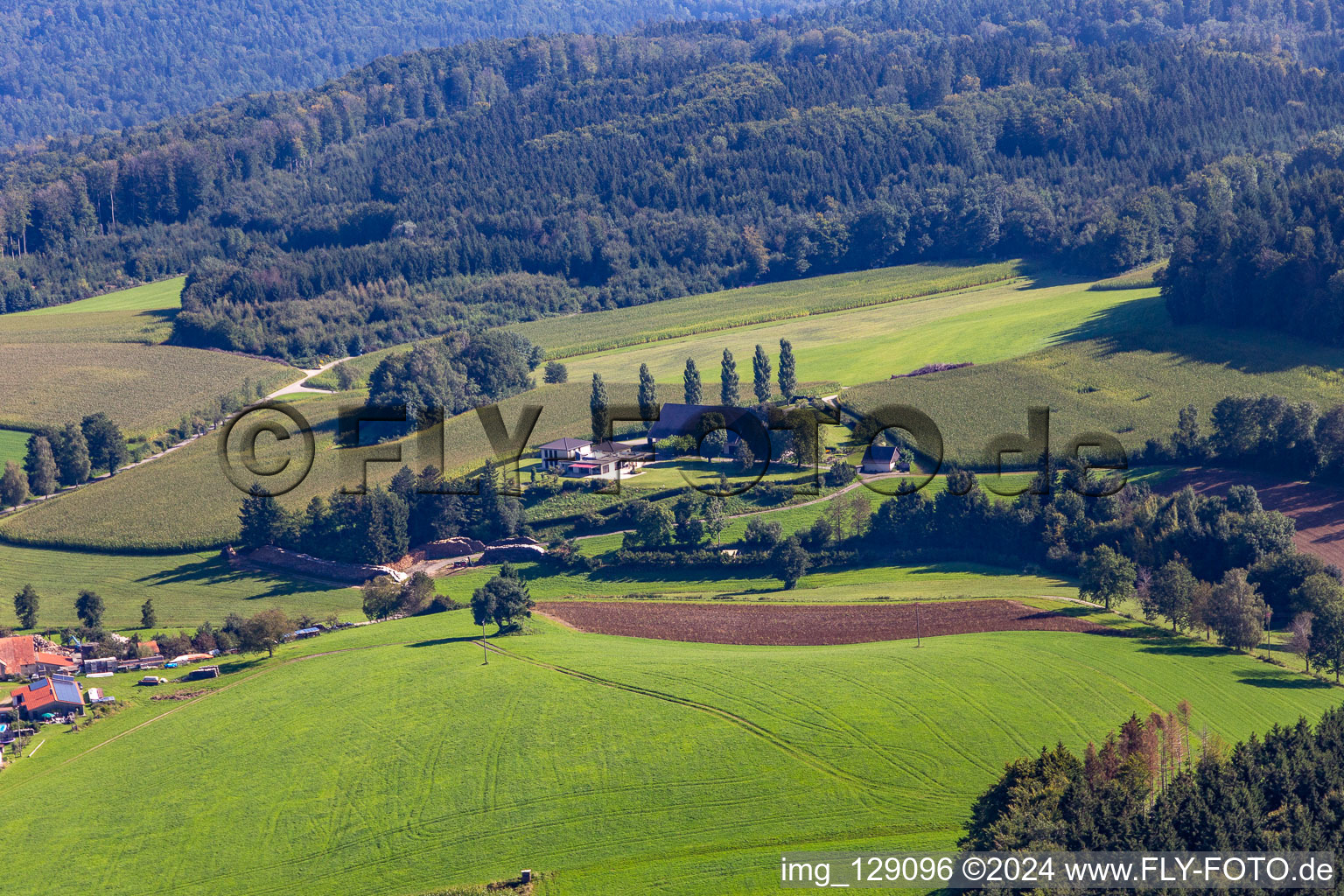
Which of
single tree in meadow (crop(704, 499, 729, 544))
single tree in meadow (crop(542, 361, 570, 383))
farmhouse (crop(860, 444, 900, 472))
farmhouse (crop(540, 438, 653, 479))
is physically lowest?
single tree in meadow (crop(704, 499, 729, 544))

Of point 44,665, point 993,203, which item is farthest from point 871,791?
point 993,203

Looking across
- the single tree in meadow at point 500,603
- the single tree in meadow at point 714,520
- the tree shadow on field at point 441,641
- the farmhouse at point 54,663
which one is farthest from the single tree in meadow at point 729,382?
the farmhouse at point 54,663

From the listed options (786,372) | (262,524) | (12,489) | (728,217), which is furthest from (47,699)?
(728,217)

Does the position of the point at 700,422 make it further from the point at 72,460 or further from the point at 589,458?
the point at 72,460

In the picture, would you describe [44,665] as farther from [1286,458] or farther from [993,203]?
[993,203]

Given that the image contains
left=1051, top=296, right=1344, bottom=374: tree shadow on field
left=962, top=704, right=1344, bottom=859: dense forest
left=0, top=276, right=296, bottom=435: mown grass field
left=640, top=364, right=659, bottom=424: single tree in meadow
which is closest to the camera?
left=962, top=704, right=1344, bottom=859: dense forest

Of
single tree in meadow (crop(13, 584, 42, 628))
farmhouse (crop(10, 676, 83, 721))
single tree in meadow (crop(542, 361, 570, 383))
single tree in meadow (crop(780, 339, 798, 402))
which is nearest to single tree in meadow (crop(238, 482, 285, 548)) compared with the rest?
single tree in meadow (crop(13, 584, 42, 628))

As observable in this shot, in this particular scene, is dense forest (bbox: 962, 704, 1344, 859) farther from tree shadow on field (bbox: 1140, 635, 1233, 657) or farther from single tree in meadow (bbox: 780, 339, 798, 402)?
single tree in meadow (bbox: 780, 339, 798, 402)
